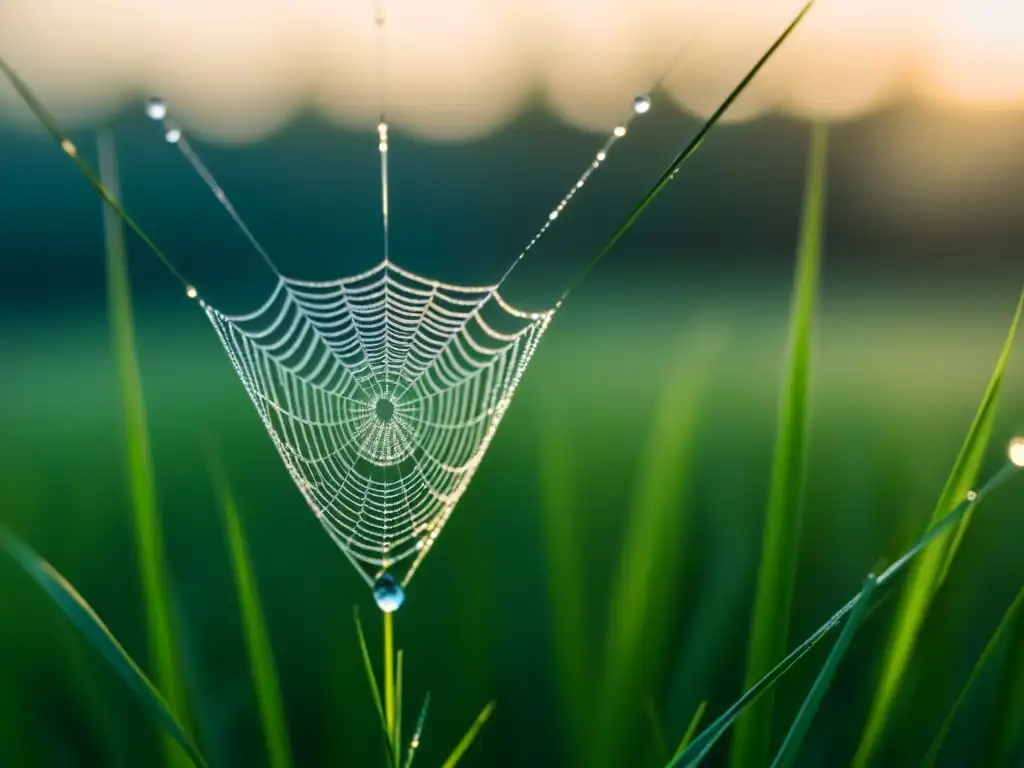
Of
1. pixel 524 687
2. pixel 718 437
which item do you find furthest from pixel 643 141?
pixel 524 687

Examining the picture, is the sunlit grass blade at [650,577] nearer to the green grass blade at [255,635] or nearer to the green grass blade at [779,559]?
the green grass blade at [779,559]

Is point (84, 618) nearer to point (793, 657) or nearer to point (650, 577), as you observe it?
point (793, 657)

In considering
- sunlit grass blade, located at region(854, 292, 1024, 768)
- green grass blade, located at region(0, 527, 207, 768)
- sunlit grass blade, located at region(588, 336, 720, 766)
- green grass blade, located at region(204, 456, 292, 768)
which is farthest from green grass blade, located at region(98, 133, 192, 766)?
sunlit grass blade, located at region(854, 292, 1024, 768)

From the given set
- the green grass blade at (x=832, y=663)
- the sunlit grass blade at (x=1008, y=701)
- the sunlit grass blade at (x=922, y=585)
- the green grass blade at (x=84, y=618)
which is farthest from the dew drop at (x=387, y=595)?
the sunlit grass blade at (x=1008, y=701)

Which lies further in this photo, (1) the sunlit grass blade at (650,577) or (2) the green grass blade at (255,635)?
(1) the sunlit grass blade at (650,577)

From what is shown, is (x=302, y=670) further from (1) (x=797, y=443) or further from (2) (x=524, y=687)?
(1) (x=797, y=443)

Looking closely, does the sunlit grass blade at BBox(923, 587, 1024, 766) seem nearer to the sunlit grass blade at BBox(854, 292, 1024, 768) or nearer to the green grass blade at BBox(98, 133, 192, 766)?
the sunlit grass blade at BBox(854, 292, 1024, 768)

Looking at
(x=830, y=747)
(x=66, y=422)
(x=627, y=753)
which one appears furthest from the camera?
(x=66, y=422)
